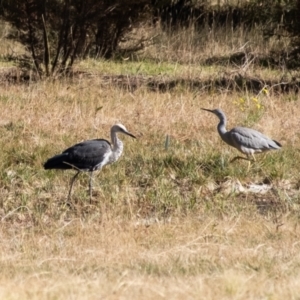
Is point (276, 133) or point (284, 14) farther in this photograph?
point (284, 14)

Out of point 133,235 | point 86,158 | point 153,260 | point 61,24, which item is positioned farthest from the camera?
point 61,24

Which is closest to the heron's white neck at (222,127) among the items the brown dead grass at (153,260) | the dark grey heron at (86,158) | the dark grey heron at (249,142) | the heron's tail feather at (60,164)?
the dark grey heron at (249,142)

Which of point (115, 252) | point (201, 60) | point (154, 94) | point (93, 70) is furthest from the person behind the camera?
point (201, 60)

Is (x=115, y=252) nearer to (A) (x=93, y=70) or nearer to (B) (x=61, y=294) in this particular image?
(B) (x=61, y=294)

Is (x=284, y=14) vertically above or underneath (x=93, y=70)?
above

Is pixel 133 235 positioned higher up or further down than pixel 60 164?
further down

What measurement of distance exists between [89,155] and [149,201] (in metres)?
0.71

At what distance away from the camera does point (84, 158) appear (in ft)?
25.7

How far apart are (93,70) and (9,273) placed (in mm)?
9836

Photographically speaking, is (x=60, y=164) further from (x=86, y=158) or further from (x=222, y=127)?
(x=222, y=127)

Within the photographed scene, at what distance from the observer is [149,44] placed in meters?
18.9

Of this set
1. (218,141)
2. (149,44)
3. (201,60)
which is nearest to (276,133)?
(218,141)

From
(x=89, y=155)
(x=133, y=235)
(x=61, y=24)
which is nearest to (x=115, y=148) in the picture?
(x=89, y=155)

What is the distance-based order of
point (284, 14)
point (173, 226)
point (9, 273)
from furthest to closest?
point (284, 14), point (173, 226), point (9, 273)
